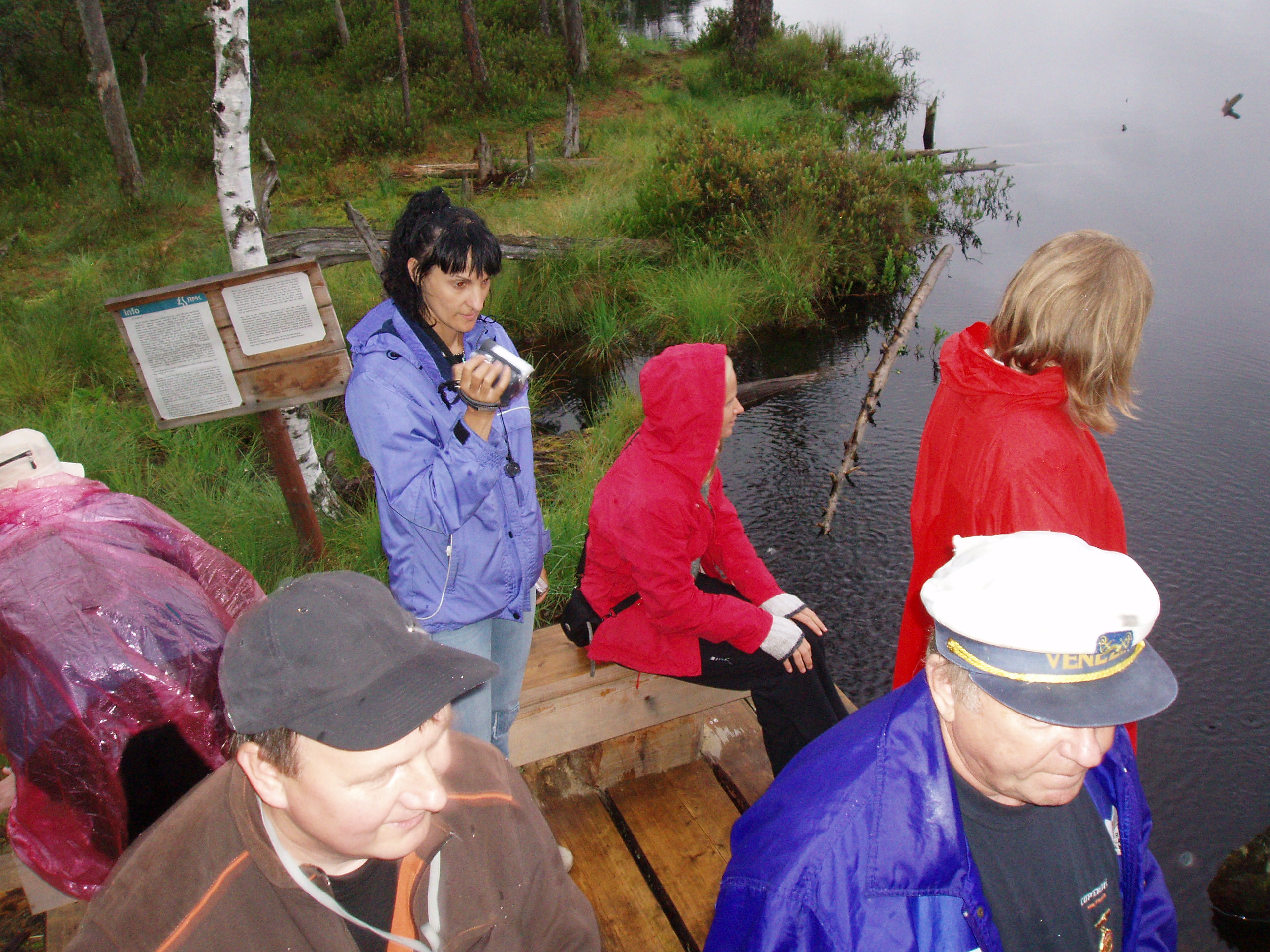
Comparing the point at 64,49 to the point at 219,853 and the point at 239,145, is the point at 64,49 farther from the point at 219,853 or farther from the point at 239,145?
the point at 219,853

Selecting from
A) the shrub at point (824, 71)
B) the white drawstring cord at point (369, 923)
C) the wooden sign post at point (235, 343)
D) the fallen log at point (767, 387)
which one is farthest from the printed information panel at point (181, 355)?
the shrub at point (824, 71)

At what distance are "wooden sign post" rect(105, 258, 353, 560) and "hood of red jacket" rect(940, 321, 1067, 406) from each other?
2.21m

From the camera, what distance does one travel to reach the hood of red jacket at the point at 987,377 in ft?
6.56

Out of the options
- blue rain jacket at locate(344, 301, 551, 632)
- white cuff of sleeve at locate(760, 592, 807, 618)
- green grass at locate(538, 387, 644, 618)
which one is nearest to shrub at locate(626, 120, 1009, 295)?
green grass at locate(538, 387, 644, 618)

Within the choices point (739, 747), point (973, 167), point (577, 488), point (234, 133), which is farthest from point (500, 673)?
point (973, 167)

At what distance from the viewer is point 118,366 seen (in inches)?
259

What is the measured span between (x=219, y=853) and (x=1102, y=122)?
17.4 meters

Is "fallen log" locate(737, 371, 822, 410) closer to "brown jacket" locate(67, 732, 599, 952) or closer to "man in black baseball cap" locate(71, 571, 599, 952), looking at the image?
"brown jacket" locate(67, 732, 599, 952)

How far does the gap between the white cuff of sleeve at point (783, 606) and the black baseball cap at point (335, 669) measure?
163 cm

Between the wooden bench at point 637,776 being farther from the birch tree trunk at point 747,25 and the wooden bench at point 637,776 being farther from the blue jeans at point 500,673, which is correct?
the birch tree trunk at point 747,25

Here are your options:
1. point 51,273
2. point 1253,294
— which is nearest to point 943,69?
point 1253,294

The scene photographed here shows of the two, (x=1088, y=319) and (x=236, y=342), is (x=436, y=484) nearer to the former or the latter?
(x=236, y=342)

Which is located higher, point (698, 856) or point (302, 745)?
point (302, 745)

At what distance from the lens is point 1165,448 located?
226 inches
